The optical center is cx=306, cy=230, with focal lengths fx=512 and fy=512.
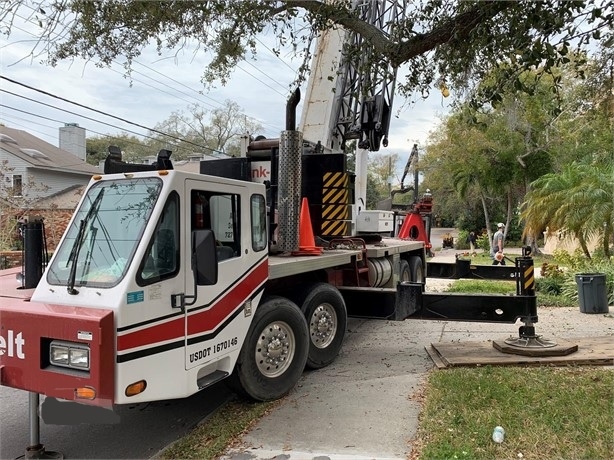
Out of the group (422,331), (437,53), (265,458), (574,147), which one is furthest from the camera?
(574,147)

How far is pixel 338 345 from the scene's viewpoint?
6547 millimetres

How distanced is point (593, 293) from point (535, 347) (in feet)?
13.3

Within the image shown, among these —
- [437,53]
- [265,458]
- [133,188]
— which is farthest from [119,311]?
[437,53]

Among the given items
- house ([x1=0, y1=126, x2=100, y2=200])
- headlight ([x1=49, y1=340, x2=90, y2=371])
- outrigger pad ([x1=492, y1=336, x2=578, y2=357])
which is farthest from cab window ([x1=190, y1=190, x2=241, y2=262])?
house ([x1=0, y1=126, x2=100, y2=200])

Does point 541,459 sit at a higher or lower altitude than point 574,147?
lower

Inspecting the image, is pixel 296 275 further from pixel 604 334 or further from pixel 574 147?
pixel 574 147

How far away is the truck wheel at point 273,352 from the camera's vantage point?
493cm

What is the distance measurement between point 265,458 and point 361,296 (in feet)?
10.3

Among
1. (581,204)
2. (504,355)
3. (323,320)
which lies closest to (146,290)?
(323,320)

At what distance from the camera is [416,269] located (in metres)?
10.9

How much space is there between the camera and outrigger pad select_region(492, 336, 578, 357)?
634cm

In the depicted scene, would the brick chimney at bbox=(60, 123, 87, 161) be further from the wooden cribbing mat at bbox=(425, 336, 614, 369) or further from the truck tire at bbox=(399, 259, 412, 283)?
the wooden cribbing mat at bbox=(425, 336, 614, 369)

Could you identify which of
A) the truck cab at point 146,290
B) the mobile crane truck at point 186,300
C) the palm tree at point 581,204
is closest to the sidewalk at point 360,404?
the mobile crane truck at point 186,300

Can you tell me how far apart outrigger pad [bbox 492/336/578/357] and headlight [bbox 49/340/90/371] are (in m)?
5.13
